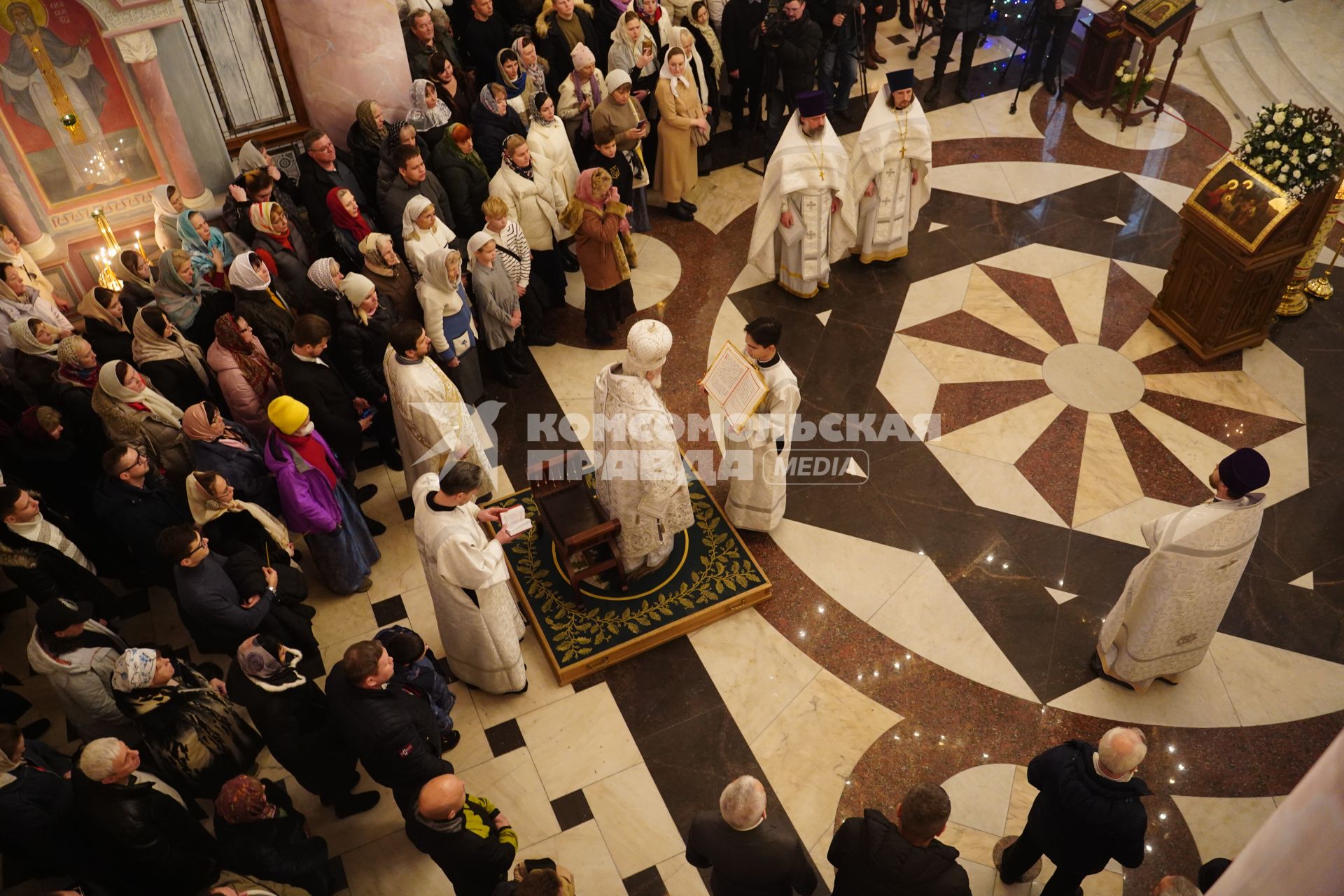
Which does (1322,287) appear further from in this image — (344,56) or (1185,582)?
(344,56)

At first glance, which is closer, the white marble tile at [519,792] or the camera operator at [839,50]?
the white marble tile at [519,792]

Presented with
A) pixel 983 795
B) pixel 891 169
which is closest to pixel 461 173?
pixel 891 169

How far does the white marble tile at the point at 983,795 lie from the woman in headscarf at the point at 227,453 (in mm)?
4417

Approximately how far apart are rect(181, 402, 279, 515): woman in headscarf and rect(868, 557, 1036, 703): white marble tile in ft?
13.0

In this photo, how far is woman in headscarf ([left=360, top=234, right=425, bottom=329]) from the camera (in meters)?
6.82

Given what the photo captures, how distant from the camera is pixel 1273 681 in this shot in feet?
19.8

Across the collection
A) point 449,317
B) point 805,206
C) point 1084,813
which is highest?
point 805,206

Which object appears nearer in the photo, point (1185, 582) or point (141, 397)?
point (1185, 582)

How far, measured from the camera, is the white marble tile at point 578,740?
5812 mm

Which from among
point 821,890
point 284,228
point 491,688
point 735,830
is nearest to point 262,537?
point 491,688

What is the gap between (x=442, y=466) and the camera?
6418 millimetres

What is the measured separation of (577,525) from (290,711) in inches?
78.9

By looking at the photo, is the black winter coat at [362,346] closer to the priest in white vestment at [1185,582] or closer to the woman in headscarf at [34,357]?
the woman in headscarf at [34,357]

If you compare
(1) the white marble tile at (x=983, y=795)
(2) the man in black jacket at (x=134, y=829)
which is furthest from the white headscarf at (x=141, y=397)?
(1) the white marble tile at (x=983, y=795)
